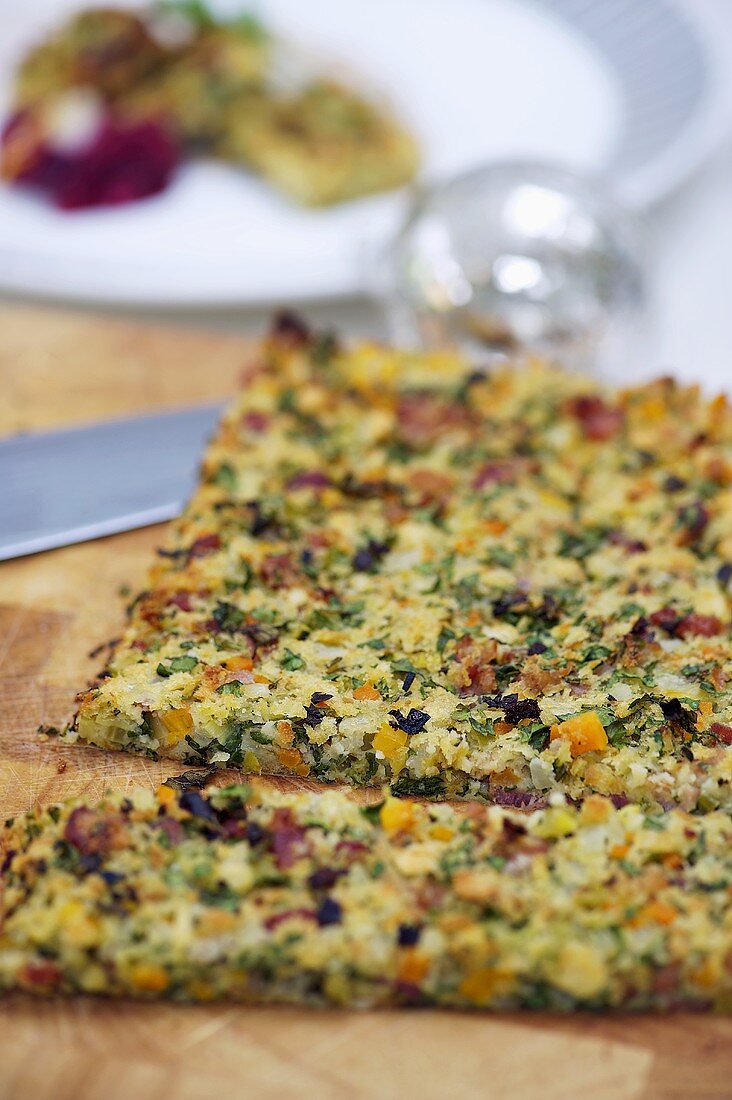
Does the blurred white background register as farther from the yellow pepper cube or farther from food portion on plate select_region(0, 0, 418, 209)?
the yellow pepper cube

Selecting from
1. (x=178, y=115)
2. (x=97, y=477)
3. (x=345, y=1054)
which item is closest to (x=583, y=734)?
(x=345, y=1054)

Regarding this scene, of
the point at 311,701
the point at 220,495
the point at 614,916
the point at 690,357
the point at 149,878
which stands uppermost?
the point at 690,357

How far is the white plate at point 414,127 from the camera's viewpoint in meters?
5.51

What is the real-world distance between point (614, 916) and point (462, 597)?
111 centimetres

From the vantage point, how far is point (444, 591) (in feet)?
11.3

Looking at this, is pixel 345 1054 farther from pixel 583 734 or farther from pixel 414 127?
pixel 414 127

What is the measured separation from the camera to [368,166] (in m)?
6.80

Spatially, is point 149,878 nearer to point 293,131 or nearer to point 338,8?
point 293,131

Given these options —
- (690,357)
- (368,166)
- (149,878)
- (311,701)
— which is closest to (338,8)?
(368,166)

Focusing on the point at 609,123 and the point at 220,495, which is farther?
the point at 609,123

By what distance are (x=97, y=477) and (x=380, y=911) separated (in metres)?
2.00

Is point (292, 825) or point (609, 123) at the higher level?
point (609, 123)

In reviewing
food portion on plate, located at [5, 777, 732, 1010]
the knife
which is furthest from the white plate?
food portion on plate, located at [5, 777, 732, 1010]

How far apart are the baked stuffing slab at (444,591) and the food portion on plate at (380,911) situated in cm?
25
